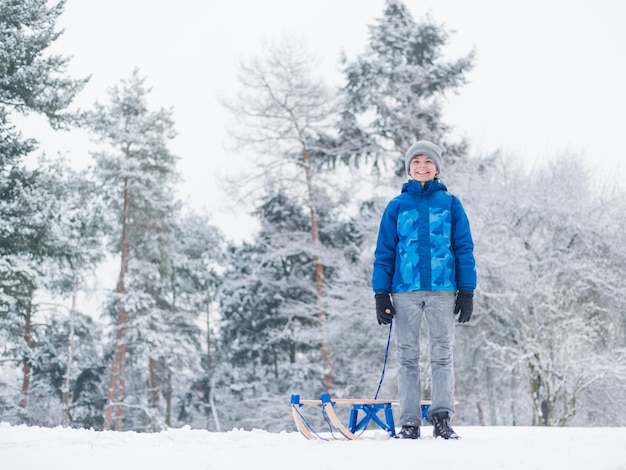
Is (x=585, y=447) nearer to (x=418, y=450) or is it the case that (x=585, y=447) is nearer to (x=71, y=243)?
(x=418, y=450)

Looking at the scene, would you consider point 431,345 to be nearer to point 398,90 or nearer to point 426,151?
point 426,151

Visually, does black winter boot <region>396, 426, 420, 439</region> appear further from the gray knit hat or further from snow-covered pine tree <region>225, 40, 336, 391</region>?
snow-covered pine tree <region>225, 40, 336, 391</region>

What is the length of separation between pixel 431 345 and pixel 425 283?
422 millimetres

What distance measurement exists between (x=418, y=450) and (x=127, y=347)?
16.7 m

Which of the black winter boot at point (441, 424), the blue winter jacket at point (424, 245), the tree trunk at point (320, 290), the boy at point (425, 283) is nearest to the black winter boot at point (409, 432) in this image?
the boy at point (425, 283)

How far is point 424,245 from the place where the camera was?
3.72 m

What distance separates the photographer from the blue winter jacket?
369cm

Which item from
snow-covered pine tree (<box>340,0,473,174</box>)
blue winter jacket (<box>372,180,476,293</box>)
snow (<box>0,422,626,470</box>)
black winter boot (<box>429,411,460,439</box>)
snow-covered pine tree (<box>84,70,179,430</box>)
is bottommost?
snow (<box>0,422,626,470</box>)

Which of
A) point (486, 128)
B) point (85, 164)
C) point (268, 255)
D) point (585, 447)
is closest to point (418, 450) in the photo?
point (585, 447)

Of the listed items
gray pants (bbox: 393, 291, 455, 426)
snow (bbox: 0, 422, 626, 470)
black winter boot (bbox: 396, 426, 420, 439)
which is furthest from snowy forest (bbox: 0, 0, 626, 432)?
snow (bbox: 0, 422, 626, 470)

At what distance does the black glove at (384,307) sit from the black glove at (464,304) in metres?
0.43

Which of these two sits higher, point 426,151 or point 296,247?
point 296,247

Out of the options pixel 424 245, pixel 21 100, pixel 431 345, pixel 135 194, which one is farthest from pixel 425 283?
pixel 135 194

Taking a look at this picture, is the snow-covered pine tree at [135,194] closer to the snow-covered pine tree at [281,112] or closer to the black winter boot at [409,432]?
the snow-covered pine tree at [281,112]
